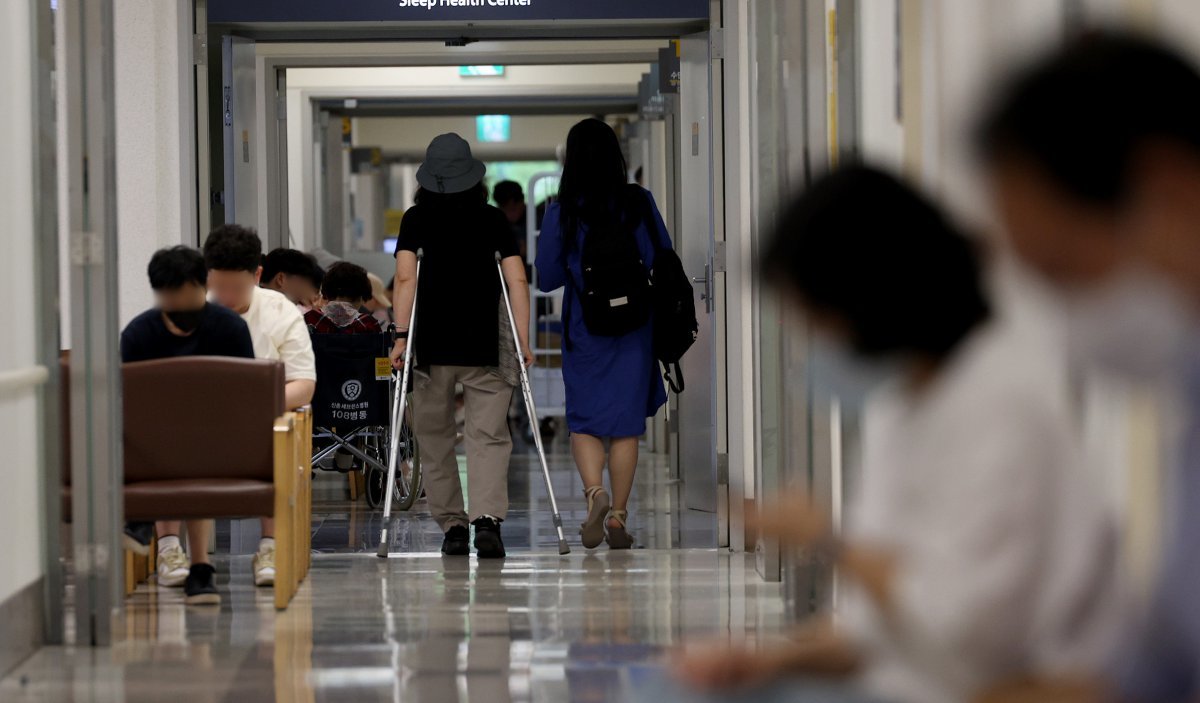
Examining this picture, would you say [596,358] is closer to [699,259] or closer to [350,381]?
[699,259]

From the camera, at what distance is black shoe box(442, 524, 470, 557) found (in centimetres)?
680

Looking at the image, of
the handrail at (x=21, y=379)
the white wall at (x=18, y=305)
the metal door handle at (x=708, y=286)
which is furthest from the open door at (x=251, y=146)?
the handrail at (x=21, y=379)

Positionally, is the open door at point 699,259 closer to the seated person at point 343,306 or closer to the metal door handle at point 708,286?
the metal door handle at point 708,286

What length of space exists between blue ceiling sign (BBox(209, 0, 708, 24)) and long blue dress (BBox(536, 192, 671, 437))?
1.27 meters

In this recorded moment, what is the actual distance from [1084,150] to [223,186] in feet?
23.0

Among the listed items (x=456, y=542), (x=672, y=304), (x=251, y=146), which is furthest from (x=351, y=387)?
(x=672, y=304)

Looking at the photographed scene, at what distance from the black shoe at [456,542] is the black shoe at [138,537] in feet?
5.24

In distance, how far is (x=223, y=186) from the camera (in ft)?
26.4

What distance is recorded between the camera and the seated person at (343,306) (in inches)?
335

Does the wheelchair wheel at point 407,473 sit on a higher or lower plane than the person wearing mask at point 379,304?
lower

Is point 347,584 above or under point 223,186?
under

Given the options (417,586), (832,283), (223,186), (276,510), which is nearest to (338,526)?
(223,186)

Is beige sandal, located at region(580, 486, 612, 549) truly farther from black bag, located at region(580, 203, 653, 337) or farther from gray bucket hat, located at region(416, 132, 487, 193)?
gray bucket hat, located at region(416, 132, 487, 193)

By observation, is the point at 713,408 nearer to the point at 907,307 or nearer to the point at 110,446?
the point at 110,446
